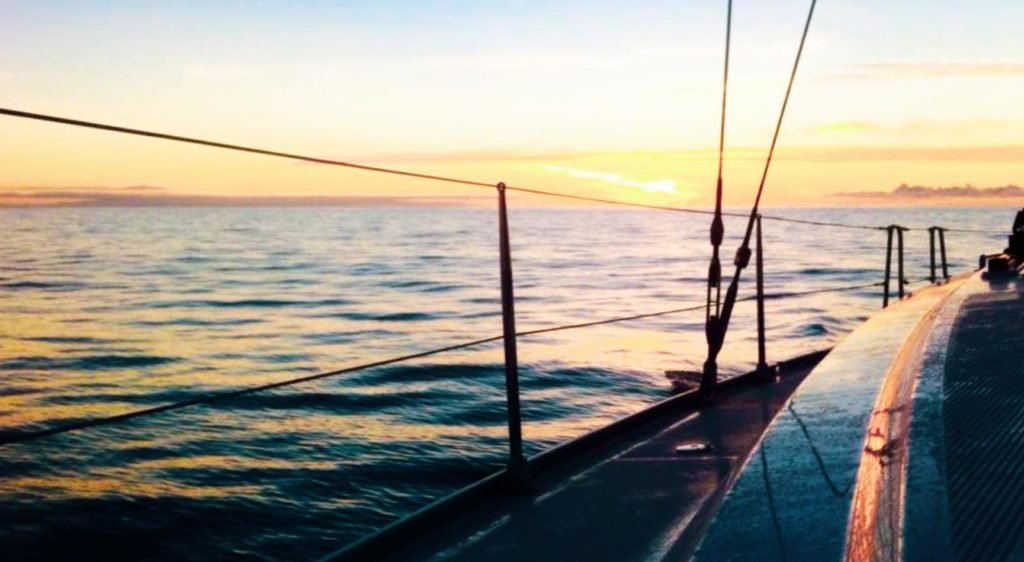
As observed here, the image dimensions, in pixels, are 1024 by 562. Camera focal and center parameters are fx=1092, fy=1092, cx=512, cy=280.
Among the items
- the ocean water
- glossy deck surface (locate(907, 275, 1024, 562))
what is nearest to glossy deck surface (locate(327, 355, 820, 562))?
glossy deck surface (locate(907, 275, 1024, 562))

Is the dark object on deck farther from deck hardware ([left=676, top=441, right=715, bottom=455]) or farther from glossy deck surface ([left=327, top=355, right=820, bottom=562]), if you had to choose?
deck hardware ([left=676, top=441, right=715, bottom=455])

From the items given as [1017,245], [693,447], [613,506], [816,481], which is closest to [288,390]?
[1017,245]

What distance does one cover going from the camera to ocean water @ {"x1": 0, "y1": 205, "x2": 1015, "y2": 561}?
284 inches

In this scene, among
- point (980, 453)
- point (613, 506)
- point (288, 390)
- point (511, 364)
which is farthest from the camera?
point (288, 390)

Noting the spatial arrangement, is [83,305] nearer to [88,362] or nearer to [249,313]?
[249,313]

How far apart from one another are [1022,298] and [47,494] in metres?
6.68

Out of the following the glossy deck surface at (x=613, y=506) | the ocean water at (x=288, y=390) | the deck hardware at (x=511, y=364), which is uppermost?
the deck hardware at (x=511, y=364)

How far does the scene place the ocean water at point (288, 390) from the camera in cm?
721

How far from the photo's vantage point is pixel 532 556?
2.87 meters

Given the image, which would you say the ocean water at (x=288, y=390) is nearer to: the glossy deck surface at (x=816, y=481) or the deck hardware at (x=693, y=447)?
the deck hardware at (x=693, y=447)

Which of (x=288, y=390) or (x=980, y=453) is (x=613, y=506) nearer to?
(x=980, y=453)

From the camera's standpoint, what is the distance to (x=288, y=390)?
12.2m

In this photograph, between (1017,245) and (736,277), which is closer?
(736,277)

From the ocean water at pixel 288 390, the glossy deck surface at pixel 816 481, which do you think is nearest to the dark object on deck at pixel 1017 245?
the ocean water at pixel 288 390
